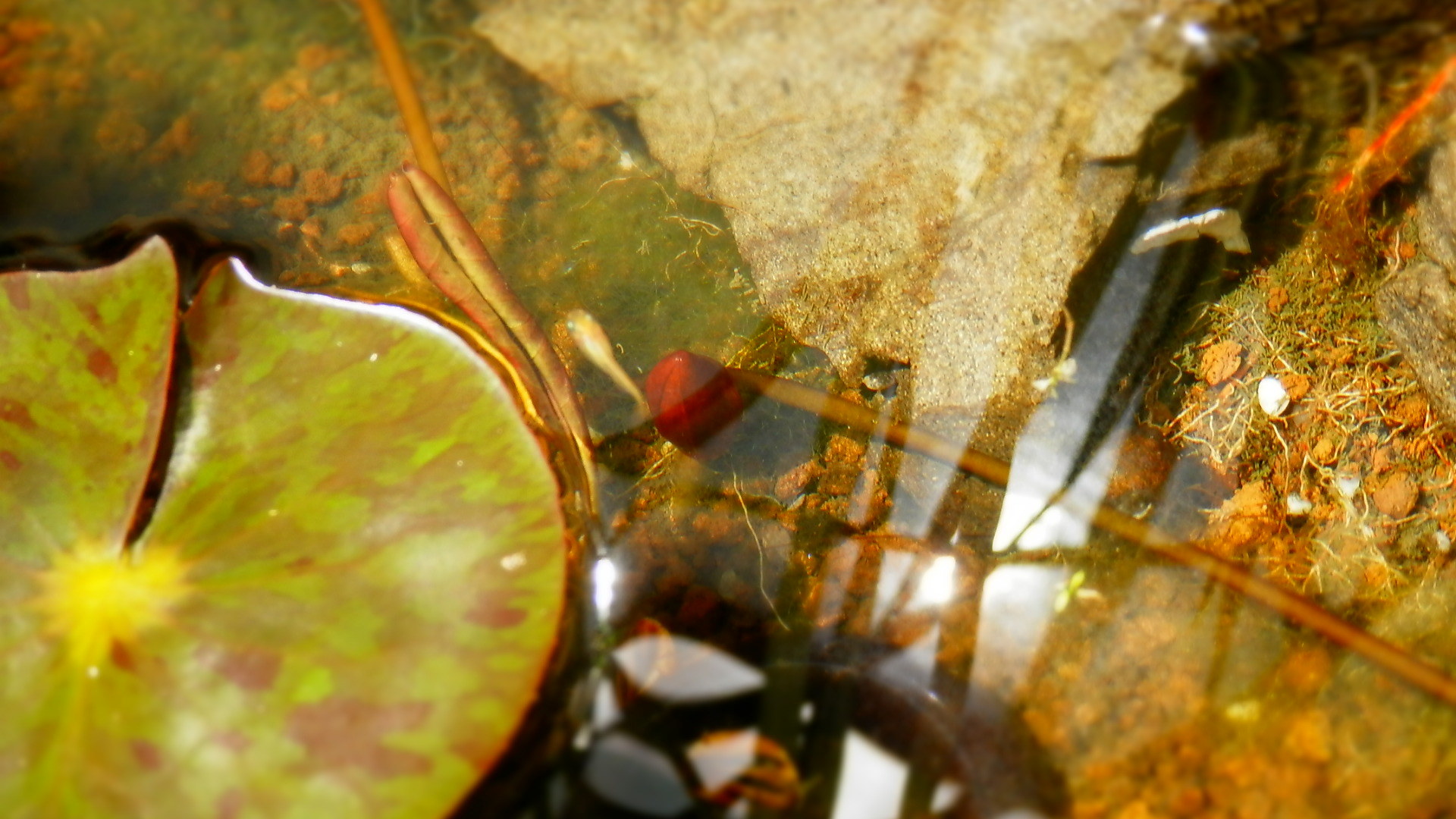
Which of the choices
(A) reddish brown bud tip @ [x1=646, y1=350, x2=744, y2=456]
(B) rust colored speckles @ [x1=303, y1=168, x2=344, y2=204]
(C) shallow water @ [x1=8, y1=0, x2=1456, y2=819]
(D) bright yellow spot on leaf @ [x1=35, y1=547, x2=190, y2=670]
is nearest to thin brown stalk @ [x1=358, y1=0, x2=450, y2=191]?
(C) shallow water @ [x1=8, y1=0, x2=1456, y2=819]

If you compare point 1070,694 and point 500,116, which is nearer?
point 1070,694

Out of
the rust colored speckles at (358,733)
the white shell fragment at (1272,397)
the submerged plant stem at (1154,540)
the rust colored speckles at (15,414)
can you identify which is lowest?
the rust colored speckles at (358,733)

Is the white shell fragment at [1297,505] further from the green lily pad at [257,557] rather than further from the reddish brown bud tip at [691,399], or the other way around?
the green lily pad at [257,557]

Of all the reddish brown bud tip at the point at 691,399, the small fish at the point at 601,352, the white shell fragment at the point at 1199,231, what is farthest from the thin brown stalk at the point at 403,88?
the white shell fragment at the point at 1199,231

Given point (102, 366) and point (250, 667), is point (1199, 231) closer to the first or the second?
point (250, 667)

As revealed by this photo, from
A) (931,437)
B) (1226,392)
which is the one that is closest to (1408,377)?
(1226,392)

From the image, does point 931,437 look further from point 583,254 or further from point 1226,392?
point 583,254

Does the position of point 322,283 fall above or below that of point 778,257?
below
